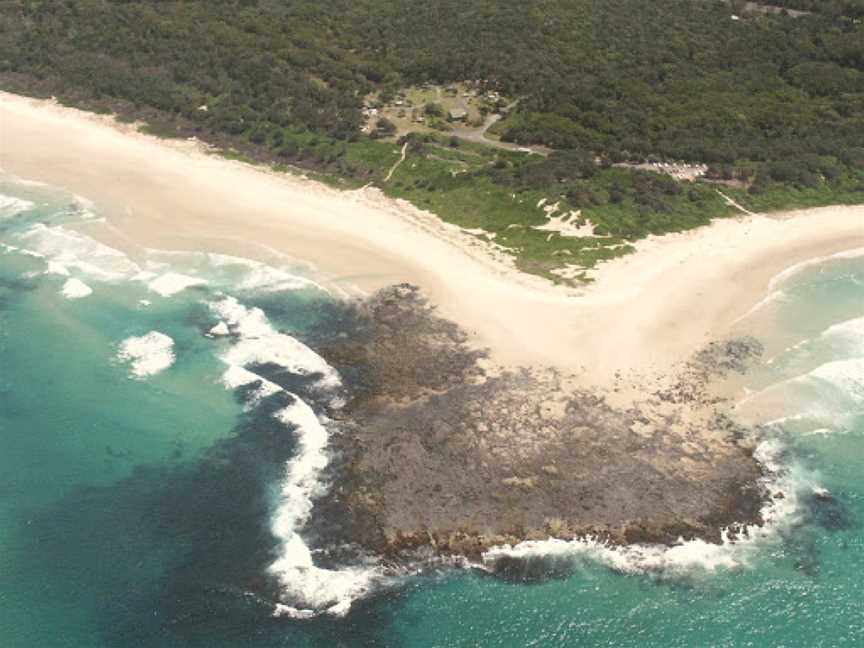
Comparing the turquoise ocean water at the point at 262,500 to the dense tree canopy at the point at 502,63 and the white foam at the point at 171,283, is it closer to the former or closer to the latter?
the white foam at the point at 171,283

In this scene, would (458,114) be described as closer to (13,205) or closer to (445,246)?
(445,246)

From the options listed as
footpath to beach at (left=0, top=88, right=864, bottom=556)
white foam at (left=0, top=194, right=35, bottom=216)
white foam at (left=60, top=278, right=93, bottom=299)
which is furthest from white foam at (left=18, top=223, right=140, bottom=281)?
white foam at (left=0, top=194, right=35, bottom=216)

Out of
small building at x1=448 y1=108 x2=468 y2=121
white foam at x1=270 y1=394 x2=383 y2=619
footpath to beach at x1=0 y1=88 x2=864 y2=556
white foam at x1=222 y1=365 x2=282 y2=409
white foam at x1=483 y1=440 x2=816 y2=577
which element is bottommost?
white foam at x1=270 y1=394 x2=383 y2=619

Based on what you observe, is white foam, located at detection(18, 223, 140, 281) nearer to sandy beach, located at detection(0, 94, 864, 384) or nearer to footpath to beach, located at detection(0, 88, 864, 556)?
sandy beach, located at detection(0, 94, 864, 384)

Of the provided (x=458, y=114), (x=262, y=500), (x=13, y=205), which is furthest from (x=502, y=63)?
(x=262, y=500)

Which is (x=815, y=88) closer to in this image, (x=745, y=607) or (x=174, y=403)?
(x=745, y=607)

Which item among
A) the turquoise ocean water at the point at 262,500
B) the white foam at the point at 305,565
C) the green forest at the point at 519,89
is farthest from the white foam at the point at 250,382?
the green forest at the point at 519,89
